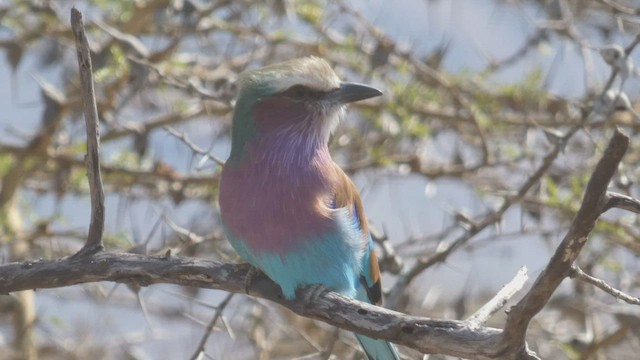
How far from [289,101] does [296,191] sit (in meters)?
0.39

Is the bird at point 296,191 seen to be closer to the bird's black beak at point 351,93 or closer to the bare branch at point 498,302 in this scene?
the bird's black beak at point 351,93

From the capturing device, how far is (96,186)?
2.73 meters

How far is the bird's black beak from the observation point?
3.50 meters

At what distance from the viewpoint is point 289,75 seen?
3365mm

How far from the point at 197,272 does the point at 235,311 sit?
176cm

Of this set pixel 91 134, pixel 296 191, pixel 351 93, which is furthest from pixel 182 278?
pixel 351 93

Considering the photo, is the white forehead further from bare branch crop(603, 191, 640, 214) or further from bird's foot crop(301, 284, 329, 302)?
bare branch crop(603, 191, 640, 214)

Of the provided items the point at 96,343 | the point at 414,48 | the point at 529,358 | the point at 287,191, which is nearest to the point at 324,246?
the point at 287,191

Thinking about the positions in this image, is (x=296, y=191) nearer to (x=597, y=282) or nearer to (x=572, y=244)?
(x=597, y=282)

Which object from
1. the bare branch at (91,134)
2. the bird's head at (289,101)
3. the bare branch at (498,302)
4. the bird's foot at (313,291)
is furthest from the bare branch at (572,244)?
the bird's head at (289,101)

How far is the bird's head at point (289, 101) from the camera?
133 inches

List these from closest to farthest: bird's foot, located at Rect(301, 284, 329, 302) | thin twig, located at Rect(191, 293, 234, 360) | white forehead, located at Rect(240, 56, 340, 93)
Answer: bird's foot, located at Rect(301, 284, 329, 302)
thin twig, located at Rect(191, 293, 234, 360)
white forehead, located at Rect(240, 56, 340, 93)

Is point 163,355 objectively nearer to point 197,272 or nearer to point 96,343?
point 96,343

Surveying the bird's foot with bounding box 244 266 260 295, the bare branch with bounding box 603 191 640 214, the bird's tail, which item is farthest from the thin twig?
the bare branch with bounding box 603 191 640 214
